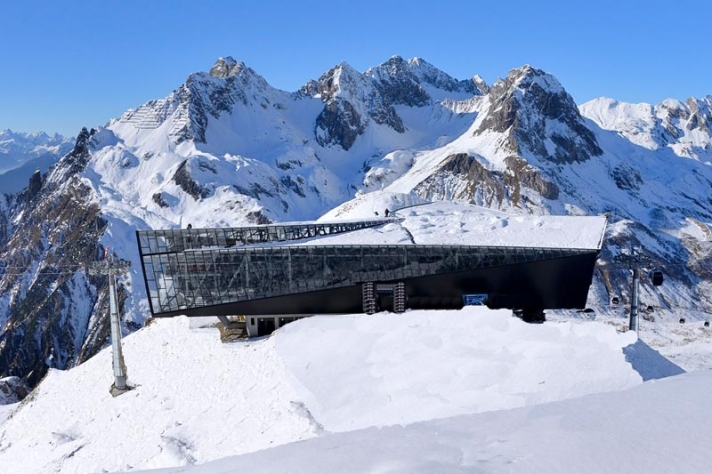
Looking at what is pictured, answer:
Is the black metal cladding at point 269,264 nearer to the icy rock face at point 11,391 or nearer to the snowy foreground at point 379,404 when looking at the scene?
the snowy foreground at point 379,404

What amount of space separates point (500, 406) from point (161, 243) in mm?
40392

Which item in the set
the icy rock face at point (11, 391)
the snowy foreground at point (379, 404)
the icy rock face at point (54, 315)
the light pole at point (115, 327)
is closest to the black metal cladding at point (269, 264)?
the light pole at point (115, 327)

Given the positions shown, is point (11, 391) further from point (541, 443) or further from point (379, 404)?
point (541, 443)

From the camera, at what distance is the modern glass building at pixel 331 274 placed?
51.6 m

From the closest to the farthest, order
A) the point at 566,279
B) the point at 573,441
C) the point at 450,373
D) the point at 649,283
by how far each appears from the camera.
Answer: the point at 573,441
the point at 450,373
the point at 566,279
the point at 649,283

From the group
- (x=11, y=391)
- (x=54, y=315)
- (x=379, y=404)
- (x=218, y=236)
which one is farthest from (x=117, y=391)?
(x=54, y=315)

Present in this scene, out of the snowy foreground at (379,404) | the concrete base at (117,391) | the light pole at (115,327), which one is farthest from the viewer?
the light pole at (115,327)

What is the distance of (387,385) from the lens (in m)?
24.9

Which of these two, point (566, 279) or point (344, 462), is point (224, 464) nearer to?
point (344, 462)

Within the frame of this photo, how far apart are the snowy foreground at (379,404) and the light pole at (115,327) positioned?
1209mm

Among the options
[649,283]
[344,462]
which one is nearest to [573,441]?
[344,462]

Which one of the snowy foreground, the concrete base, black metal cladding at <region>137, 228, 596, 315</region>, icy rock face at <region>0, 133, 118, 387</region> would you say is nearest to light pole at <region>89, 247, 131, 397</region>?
the concrete base

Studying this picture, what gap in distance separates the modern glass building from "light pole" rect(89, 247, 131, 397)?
4.30 m

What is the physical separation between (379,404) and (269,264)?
Answer: 101 ft
